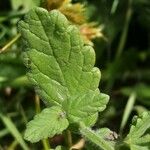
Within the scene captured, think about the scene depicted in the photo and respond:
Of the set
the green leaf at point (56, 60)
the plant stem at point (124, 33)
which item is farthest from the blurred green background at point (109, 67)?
the green leaf at point (56, 60)

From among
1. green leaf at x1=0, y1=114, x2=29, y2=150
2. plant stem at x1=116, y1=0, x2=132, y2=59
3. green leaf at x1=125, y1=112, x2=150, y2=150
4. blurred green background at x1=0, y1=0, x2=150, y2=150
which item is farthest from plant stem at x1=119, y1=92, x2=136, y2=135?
green leaf at x1=125, y1=112, x2=150, y2=150

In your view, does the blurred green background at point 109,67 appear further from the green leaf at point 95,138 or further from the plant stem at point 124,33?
the green leaf at point 95,138

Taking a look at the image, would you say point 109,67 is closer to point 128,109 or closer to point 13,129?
point 128,109

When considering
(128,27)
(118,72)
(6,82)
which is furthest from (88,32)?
(128,27)

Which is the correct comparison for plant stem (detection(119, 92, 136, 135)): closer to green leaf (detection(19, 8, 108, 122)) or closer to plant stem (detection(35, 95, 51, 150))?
plant stem (detection(35, 95, 51, 150))

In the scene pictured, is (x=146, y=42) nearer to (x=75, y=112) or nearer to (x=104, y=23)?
(x=104, y=23)

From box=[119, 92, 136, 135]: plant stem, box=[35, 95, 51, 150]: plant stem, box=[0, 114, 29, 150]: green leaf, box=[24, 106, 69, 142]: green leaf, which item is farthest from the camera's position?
box=[119, 92, 136, 135]: plant stem
